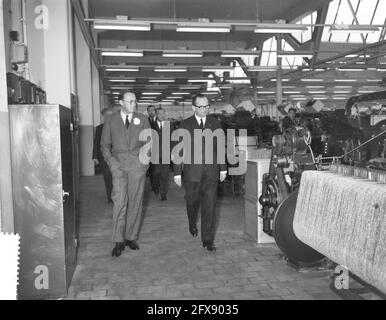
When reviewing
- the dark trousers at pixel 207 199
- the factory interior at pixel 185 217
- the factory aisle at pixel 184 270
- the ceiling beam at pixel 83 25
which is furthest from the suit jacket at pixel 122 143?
Answer: the ceiling beam at pixel 83 25

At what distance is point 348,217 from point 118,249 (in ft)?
8.56

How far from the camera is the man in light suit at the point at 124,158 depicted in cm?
424

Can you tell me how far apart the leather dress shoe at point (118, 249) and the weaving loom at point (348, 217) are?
203cm

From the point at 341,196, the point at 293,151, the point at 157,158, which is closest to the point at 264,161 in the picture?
the point at 293,151

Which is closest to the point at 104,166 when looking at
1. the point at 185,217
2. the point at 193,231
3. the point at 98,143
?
the point at 98,143

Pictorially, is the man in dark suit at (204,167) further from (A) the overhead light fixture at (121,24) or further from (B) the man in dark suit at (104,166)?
(A) the overhead light fixture at (121,24)

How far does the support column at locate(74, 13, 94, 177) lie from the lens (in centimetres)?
1152

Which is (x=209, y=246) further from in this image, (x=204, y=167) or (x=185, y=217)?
(x=185, y=217)

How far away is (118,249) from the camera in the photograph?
430 centimetres

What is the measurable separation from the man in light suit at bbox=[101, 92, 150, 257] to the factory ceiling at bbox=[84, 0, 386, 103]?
382 cm

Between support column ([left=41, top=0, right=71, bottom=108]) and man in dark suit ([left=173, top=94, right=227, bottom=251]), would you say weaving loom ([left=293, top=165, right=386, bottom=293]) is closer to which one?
man in dark suit ([left=173, top=94, right=227, bottom=251])

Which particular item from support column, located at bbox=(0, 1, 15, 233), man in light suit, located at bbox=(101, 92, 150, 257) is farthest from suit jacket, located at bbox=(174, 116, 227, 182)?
support column, located at bbox=(0, 1, 15, 233)

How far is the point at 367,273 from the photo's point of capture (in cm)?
224

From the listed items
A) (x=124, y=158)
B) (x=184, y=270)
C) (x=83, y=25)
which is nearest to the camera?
(x=184, y=270)
